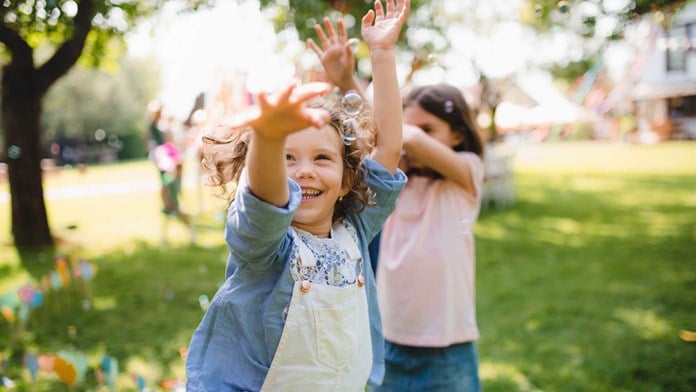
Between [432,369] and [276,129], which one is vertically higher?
[276,129]

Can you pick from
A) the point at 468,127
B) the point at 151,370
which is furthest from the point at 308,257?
the point at 151,370

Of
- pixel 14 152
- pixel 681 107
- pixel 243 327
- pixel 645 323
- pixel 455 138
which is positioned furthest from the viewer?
pixel 681 107

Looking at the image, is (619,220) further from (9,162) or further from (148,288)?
(9,162)

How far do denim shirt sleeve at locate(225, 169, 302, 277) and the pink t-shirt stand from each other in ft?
3.48

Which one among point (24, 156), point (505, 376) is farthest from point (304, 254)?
point (24, 156)

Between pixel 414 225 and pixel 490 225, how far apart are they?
678 cm

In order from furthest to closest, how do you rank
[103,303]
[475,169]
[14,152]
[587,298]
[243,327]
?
[14,152] → [103,303] → [587,298] → [475,169] → [243,327]

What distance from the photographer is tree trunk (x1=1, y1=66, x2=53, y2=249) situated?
7480mm

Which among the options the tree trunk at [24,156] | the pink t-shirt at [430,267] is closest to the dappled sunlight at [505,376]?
the pink t-shirt at [430,267]

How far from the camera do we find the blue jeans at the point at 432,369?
87.6 inches

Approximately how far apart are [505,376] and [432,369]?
1469mm

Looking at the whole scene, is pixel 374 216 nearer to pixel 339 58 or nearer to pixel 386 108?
pixel 386 108

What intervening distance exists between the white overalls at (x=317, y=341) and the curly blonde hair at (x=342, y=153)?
25 centimetres

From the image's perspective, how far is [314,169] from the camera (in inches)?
53.8
